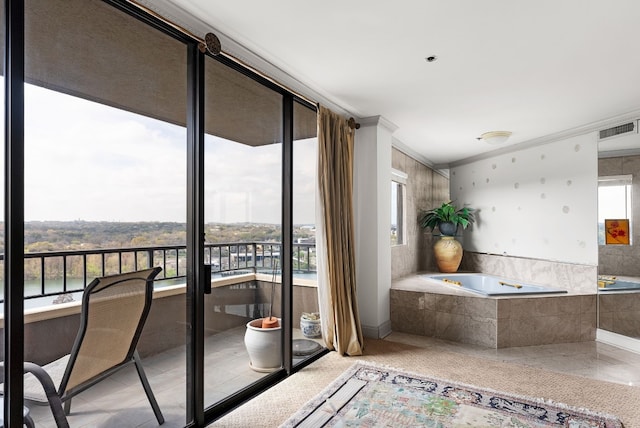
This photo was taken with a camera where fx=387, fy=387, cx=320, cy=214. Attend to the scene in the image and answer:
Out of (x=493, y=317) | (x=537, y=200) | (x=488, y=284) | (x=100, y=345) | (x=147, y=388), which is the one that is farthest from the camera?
(x=488, y=284)

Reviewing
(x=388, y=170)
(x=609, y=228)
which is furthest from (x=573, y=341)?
(x=388, y=170)

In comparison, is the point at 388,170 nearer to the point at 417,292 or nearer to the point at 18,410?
the point at 417,292

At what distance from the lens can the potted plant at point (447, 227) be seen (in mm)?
5879

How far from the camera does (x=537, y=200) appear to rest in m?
5.09

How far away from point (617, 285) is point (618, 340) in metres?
0.56

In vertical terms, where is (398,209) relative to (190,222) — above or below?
above

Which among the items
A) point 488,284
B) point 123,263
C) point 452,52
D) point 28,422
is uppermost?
Result: point 452,52

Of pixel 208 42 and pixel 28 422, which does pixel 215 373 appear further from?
pixel 208 42

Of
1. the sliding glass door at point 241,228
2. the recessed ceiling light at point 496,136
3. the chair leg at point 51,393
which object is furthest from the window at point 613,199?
the chair leg at point 51,393

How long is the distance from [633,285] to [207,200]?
4.26 meters

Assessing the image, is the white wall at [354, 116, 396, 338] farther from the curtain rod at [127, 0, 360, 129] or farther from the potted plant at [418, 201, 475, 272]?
the potted plant at [418, 201, 475, 272]

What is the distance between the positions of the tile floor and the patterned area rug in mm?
567

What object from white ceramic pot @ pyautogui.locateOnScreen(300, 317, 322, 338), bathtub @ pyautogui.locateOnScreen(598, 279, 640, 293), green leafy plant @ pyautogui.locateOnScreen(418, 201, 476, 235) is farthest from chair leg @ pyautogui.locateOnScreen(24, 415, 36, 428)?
green leafy plant @ pyautogui.locateOnScreen(418, 201, 476, 235)

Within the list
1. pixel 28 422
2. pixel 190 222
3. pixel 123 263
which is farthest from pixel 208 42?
pixel 28 422
